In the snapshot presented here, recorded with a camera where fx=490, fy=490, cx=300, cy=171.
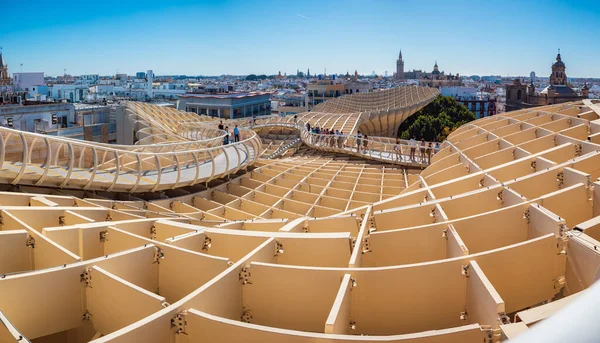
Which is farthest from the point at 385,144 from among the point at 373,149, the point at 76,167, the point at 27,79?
the point at 27,79

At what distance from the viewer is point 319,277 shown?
23.5ft

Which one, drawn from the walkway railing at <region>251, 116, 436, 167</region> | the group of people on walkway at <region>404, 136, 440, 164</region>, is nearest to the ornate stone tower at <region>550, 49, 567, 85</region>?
the walkway railing at <region>251, 116, 436, 167</region>

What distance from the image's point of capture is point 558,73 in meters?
128

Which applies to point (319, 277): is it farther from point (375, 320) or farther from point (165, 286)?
point (165, 286)

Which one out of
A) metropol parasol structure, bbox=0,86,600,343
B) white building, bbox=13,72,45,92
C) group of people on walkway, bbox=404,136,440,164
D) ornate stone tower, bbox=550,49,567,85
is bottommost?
metropol parasol structure, bbox=0,86,600,343

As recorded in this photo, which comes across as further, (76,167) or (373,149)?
(373,149)

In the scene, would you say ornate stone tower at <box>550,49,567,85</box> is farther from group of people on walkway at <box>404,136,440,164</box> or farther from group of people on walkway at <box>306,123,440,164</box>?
group of people on walkway at <box>404,136,440,164</box>

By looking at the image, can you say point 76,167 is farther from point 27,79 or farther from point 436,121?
point 27,79

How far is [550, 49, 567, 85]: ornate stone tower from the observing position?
126869mm

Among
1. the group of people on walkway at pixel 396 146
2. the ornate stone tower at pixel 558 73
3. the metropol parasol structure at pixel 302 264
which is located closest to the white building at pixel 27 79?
the group of people on walkway at pixel 396 146

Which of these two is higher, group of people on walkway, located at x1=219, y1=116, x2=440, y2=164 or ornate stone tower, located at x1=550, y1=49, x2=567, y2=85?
ornate stone tower, located at x1=550, y1=49, x2=567, y2=85

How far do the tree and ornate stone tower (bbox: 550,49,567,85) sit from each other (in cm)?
7161

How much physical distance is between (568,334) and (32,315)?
7538 mm

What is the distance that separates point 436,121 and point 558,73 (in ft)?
273
